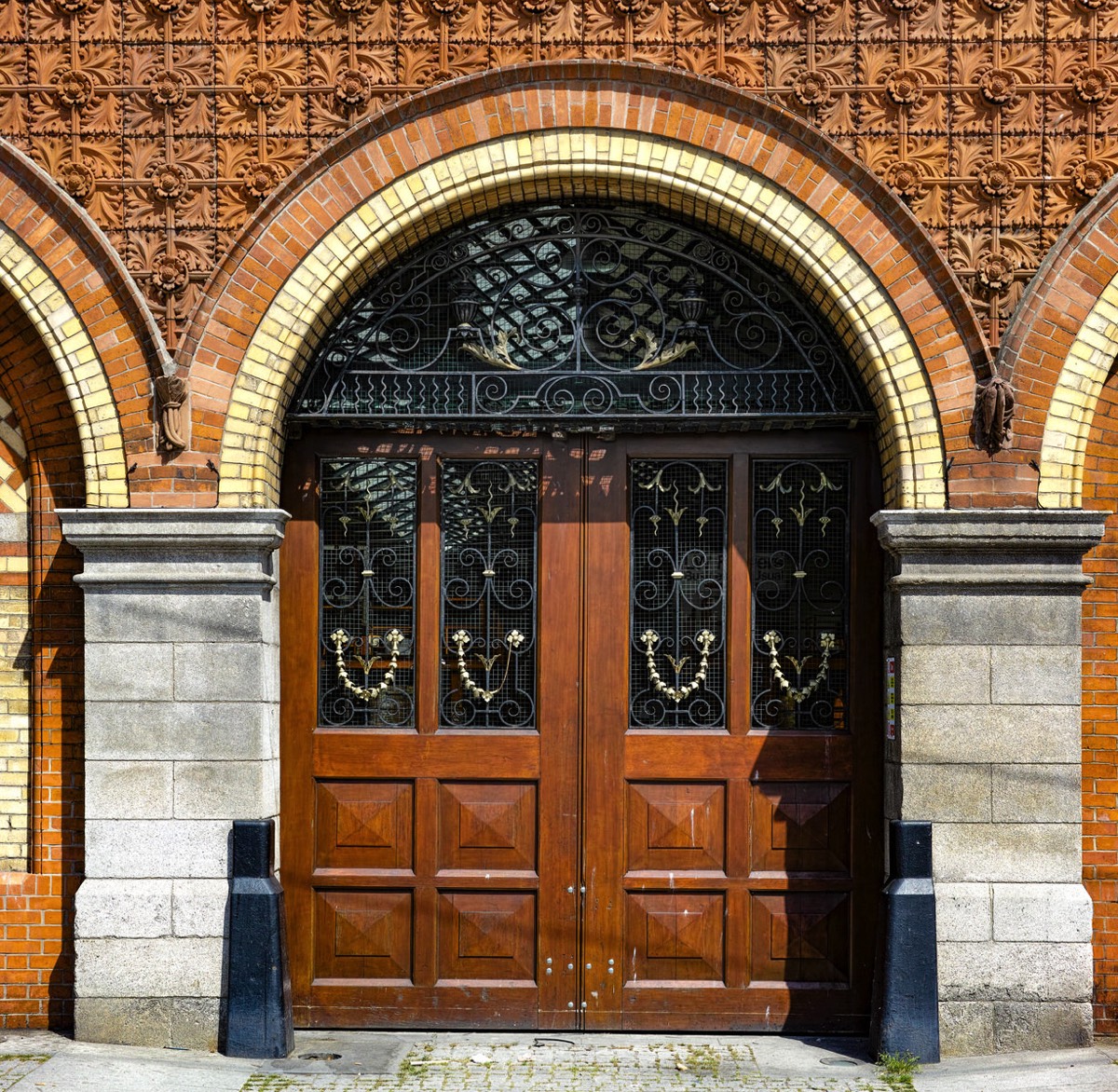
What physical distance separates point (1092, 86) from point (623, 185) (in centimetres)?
231

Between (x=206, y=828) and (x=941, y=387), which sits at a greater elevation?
(x=941, y=387)

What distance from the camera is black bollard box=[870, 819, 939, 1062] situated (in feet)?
21.5

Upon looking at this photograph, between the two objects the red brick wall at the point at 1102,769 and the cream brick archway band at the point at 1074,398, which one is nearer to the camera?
the cream brick archway band at the point at 1074,398

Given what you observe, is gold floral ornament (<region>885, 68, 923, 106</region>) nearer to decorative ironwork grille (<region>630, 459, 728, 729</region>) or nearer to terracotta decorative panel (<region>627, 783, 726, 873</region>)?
decorative ironwork grille (<region>630, 459, 728, 729</region>)

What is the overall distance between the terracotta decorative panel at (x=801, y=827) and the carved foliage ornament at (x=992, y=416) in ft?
6.14

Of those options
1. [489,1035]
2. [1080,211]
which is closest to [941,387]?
[1080,211]

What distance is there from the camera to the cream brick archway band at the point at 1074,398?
672 cm

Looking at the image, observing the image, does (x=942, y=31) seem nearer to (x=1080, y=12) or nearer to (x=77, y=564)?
(x=1080, y=12)

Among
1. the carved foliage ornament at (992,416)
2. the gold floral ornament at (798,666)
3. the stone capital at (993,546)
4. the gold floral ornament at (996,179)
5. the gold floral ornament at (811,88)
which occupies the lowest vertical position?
the gold floral ornament at (798,666)

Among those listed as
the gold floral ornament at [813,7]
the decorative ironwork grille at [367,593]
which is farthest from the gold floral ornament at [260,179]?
the gold floral ornament at [813,7]

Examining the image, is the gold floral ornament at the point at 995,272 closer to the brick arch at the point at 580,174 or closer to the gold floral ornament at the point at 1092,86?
the brick arch at the point at 580,174

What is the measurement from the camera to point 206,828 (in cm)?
674

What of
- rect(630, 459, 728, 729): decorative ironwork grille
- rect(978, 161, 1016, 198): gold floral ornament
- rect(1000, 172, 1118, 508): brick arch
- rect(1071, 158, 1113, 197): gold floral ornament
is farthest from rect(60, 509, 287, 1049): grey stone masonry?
rect(1071, 158, 1113, 197): gold floral ornament

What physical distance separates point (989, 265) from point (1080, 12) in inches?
53.0
